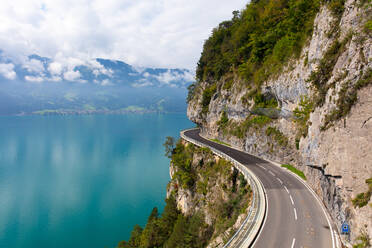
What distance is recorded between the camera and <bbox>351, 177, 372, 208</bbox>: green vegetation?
10758 millimetres

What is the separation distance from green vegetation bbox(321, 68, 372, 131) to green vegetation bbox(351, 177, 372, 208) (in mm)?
4444

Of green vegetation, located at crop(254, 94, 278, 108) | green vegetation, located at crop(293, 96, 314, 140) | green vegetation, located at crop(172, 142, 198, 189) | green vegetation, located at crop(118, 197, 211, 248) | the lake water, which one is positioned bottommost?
the lake water

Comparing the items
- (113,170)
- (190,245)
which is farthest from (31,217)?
(190,245)

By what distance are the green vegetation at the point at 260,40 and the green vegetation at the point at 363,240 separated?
87.9ft

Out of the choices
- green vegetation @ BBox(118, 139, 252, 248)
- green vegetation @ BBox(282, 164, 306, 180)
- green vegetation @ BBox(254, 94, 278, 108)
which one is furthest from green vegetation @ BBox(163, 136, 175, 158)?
green vegetation @ BBox(282, 164, 306, 180)

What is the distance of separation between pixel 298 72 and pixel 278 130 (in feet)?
29.7

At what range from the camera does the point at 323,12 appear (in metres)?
22.4

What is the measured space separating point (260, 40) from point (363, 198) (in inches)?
1415

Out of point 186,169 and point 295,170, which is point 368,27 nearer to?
point 295,170

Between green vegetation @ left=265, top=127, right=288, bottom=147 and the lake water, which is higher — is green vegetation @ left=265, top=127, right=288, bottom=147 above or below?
above

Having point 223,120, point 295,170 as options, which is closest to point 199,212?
point 295,170

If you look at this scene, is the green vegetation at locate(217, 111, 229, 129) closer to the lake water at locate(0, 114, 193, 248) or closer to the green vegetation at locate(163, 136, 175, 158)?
the green vegetation at locate(163, 136, 175, 158)

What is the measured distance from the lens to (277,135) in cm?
3247

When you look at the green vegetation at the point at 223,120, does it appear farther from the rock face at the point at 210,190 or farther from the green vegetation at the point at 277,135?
the green vegetation at the point at 277,135
